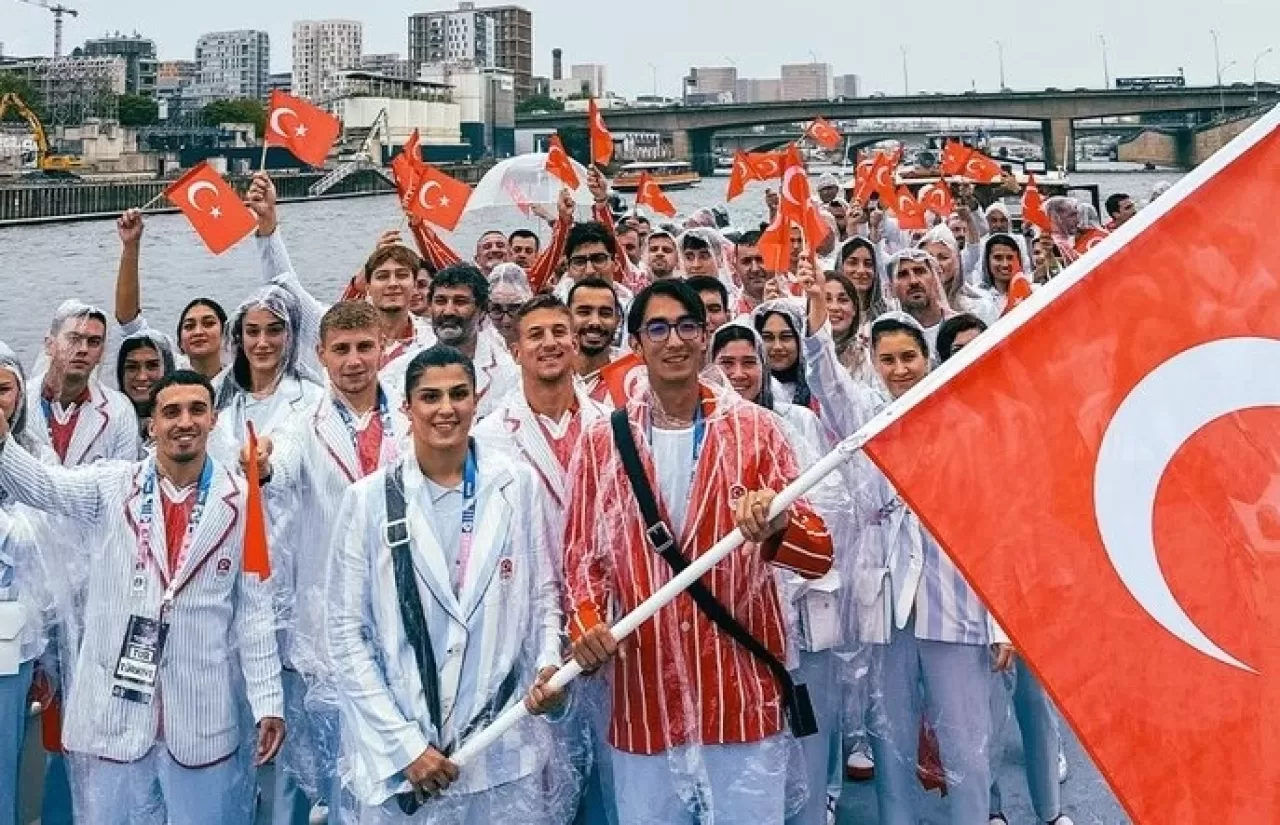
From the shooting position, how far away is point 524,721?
3238mm

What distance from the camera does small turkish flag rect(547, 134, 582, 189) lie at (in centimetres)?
1067

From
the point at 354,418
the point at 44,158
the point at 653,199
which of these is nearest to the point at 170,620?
the point at 354,418

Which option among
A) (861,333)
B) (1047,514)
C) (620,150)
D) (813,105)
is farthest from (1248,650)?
(620,150)

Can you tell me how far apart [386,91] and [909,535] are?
69.8 meters

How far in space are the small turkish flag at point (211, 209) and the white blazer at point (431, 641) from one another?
412 cm

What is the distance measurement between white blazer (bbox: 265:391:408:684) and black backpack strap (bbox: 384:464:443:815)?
1.01m

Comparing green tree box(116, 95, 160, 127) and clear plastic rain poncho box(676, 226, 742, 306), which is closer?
clear plastic rain poncho box(676, 226, 742, 306)

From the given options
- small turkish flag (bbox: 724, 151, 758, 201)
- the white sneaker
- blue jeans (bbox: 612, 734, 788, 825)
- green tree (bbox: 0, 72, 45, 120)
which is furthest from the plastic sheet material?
green tree (bbox: 0, 72, 45, 120)

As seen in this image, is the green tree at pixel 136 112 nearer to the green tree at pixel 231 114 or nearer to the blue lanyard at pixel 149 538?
the green tree at pixel 231 114

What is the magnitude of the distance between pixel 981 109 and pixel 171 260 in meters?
44.4

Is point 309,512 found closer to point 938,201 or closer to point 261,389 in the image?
point 261,389

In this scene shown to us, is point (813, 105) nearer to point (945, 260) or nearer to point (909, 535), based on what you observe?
point (945, 260)

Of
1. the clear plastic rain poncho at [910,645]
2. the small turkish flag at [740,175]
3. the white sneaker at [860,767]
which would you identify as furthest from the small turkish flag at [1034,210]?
the clear plastic rain poncho at [910,645]

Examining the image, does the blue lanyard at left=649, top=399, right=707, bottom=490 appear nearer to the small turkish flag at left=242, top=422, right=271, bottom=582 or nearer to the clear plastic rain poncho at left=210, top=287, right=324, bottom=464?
the small turkish flag at left=242, top=422, right=271, bottom=582
